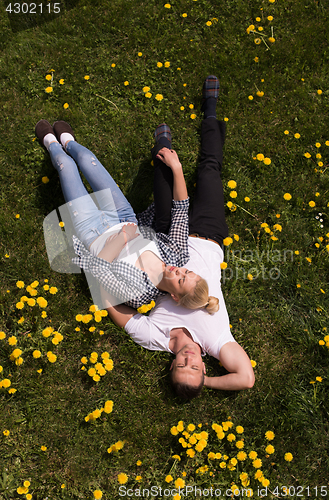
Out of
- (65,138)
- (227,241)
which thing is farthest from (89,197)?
(227,241)

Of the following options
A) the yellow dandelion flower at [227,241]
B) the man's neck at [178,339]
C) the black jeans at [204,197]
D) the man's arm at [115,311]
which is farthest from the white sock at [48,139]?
the man's neck at [178,339]

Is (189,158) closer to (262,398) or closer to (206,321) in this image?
(206,321)

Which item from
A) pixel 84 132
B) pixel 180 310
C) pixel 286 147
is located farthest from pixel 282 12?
pixel 180 310

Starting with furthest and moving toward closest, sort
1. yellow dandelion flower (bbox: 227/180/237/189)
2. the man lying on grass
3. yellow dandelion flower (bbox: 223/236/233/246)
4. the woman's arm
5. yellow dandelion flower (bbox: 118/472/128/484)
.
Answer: yellow dandelion flower (bbox: 227/180/237/189) → yellow dandelion flower (bbox: 223/236/233/246) → the woman's arm → the man lying on grass → yellow dandelion flower (bbox: 118/472/128/484)

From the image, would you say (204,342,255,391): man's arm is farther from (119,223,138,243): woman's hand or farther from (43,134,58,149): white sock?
(43,134,58,149): white sock

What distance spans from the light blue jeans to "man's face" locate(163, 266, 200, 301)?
31.1 inches

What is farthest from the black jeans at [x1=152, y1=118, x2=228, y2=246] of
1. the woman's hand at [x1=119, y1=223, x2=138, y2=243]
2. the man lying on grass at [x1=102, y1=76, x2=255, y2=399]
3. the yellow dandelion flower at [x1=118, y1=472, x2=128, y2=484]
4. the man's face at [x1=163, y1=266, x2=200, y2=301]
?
the yellow dandelion flower at [x1=118, y1=472, x2=128, y2=484]

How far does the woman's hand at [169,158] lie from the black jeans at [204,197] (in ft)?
0.19

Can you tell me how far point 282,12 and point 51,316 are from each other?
4660mm

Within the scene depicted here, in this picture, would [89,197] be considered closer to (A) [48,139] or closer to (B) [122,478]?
(A) [48,139]

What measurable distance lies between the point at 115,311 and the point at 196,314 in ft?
2.60

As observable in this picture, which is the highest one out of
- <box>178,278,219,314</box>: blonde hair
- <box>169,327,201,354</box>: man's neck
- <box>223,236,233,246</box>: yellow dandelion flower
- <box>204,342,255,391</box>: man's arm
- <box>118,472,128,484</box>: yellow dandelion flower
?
<box>223,236,233,246</box>: yellow dandelion flower

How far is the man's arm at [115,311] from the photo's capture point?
3.21m

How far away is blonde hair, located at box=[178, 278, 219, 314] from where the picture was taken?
292cm
